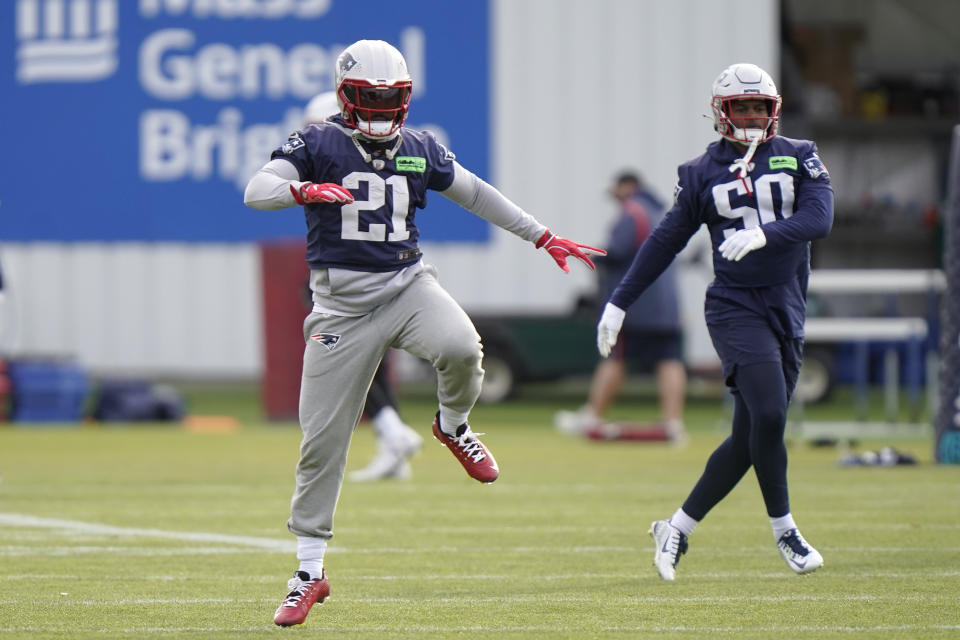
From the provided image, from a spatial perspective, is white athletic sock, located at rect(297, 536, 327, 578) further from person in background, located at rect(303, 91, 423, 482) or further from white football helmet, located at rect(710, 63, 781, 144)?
person in background, located at rect(303, 91, 423, 482)

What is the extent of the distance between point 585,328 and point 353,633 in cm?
1181

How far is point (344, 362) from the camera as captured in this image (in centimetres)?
564

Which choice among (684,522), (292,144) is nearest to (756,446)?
(684,522)

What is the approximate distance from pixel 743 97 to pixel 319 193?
196 cm

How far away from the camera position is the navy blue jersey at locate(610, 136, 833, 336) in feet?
21.0

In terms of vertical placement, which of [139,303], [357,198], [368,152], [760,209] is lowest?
[139,303]

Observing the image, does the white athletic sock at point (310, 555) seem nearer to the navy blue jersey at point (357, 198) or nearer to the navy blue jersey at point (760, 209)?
the navy blue jersey at point (357, 198)

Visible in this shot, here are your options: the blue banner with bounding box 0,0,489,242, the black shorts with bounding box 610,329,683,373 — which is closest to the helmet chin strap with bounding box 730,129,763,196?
the black shorts with bounding box 610,329,683,373

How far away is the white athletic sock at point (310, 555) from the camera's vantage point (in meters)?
5.63

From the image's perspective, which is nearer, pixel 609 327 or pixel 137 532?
pixel 609 327

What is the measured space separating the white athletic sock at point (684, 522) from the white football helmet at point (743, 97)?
4.92 ft

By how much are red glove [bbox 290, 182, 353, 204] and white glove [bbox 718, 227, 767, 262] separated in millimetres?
1515

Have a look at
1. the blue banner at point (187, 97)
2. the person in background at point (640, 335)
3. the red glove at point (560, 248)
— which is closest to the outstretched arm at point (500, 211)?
the red glove at point (560, 248)

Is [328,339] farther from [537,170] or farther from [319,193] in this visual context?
[537,170]
